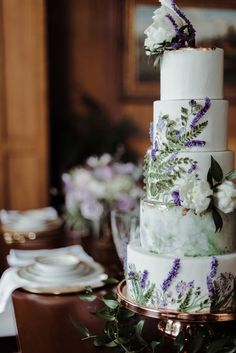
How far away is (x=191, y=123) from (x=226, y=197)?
22cm

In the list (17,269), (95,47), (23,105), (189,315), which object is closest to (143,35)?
(95,47)

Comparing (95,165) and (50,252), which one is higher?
(95,165)

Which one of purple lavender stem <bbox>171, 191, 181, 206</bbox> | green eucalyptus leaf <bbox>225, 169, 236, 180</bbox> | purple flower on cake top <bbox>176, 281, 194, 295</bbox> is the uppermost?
green eucalyptus leaf <bbox>225, 169, 236, 180</bbox>

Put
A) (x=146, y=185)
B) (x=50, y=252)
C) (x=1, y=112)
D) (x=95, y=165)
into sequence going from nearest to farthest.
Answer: (x=146, y=185)
(x=50, y=252)
(x=95, y=165)
(x=1, y=112)

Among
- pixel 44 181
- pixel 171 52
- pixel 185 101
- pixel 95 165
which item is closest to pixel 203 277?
pixel 185 101

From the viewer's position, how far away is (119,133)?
516cm

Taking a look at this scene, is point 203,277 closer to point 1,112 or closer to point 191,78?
point 191,78

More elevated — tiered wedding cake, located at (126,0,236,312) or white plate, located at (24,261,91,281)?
tiered wedding cake, located at (126,0,236,312)

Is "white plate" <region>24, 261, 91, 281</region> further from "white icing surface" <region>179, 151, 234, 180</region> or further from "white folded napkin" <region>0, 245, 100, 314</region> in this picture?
"white icing surface" <region>179, 151, 234, 180</region>

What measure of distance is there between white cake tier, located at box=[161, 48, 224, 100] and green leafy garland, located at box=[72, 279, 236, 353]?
1.90 feet

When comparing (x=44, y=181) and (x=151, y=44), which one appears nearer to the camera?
(x=151, y=44)

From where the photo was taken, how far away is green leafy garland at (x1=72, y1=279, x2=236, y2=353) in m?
1.12

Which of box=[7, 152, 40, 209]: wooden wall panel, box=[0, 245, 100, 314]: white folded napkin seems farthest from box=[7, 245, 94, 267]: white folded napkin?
box=[7, 152, 40, 209]: wooden wall panel

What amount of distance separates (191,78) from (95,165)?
53.0 inches
